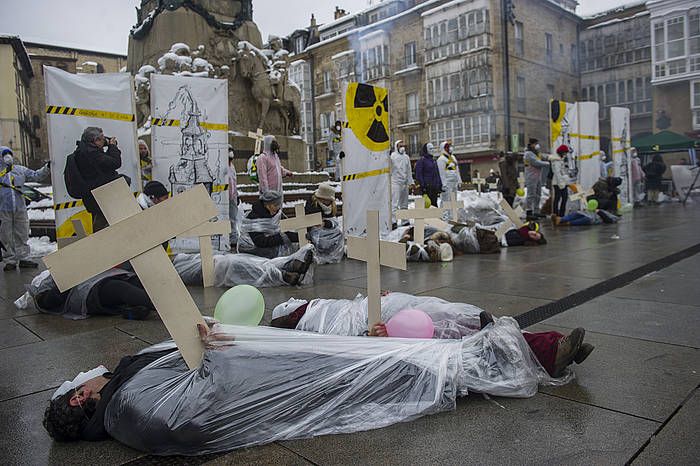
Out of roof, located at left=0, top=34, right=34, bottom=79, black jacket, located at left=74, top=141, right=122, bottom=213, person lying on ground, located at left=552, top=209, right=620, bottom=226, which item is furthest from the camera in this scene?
roof, located at left=0, top=34, right=34, bottom=79

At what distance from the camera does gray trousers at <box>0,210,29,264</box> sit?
7.77m

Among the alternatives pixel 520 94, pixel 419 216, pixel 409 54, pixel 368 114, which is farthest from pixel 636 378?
pixel 409 54

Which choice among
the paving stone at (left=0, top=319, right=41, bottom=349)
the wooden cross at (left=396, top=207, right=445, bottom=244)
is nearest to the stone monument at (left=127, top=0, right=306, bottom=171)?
the wooden cross at (left=396, top=207, right=445, bottom=244)

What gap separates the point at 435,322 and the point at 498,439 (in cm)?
97

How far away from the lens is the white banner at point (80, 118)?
693 cm

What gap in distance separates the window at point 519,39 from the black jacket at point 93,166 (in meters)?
34.7

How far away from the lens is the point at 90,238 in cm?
215

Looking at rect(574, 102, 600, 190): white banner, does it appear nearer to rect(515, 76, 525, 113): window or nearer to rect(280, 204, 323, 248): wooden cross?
rect(280, 204, 323, 248): wooden cross

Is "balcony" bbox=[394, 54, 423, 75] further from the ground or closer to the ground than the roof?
closer to the ground

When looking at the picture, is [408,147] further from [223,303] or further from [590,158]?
[223,303]

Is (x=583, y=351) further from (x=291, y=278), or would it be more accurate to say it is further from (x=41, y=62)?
(x=41, y=62)

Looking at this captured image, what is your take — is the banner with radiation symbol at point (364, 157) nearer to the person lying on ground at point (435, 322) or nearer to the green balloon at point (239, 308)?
the person lying on ground at point (435, 322)

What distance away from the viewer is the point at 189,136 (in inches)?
→ 326

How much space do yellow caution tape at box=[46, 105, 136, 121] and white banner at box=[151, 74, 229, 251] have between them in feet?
1.68
